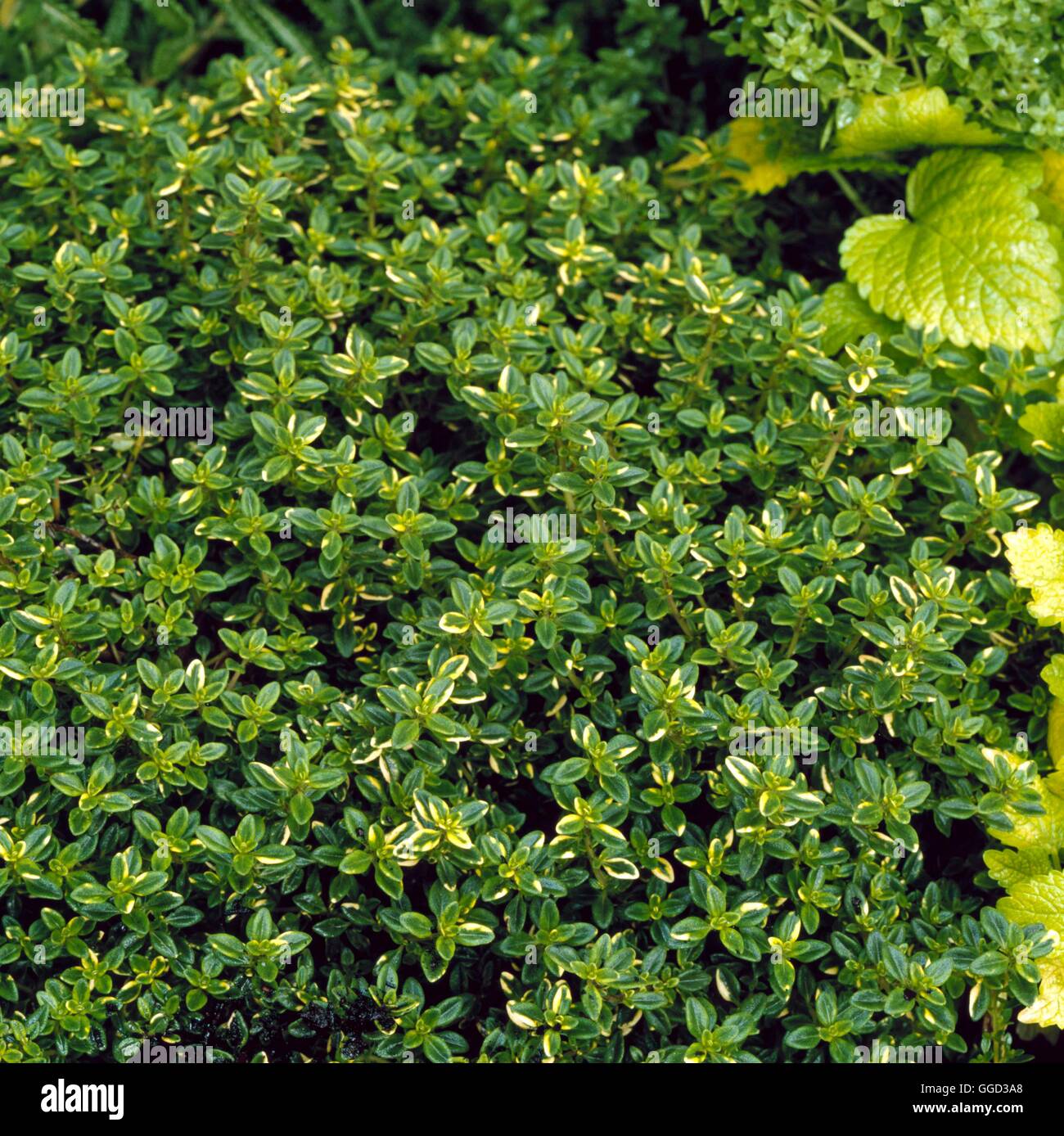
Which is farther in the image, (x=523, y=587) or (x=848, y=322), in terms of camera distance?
(x=848, y=322)

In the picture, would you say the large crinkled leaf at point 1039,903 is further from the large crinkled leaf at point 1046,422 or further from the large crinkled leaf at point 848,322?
the large crinkled leaf at point 848,322

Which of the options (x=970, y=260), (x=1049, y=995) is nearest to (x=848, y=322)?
(x=970, y=260)

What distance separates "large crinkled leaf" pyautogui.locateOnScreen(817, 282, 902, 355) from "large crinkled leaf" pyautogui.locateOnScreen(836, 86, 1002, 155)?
1.17 feet

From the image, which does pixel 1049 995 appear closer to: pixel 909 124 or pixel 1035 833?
pixel 1035 833

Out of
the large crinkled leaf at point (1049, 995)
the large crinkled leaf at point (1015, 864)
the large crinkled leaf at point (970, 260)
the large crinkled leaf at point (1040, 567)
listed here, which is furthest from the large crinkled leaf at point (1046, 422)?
the large crinkled leaf at point (1049, 995)

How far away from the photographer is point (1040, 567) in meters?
2.31

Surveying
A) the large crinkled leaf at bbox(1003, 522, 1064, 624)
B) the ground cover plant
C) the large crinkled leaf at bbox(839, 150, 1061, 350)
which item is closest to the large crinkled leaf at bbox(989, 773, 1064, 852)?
the ground cover plant

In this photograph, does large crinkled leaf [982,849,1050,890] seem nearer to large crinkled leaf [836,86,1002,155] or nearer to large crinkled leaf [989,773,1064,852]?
large crinkled leaf [989,773,1064,852]

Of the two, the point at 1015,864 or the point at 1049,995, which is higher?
the point at 1015,864

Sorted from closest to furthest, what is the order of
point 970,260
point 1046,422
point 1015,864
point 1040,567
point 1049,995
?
point 1049,995, point 1015,864, point 1040,567, point 1046,422, point 970,260

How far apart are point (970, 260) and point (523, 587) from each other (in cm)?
137

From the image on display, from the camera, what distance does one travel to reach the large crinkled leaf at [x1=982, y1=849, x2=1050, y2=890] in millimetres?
2201

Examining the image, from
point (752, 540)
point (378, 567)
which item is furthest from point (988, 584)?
point (378, 567)

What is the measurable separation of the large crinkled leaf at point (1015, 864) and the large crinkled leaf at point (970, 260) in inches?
43.7
